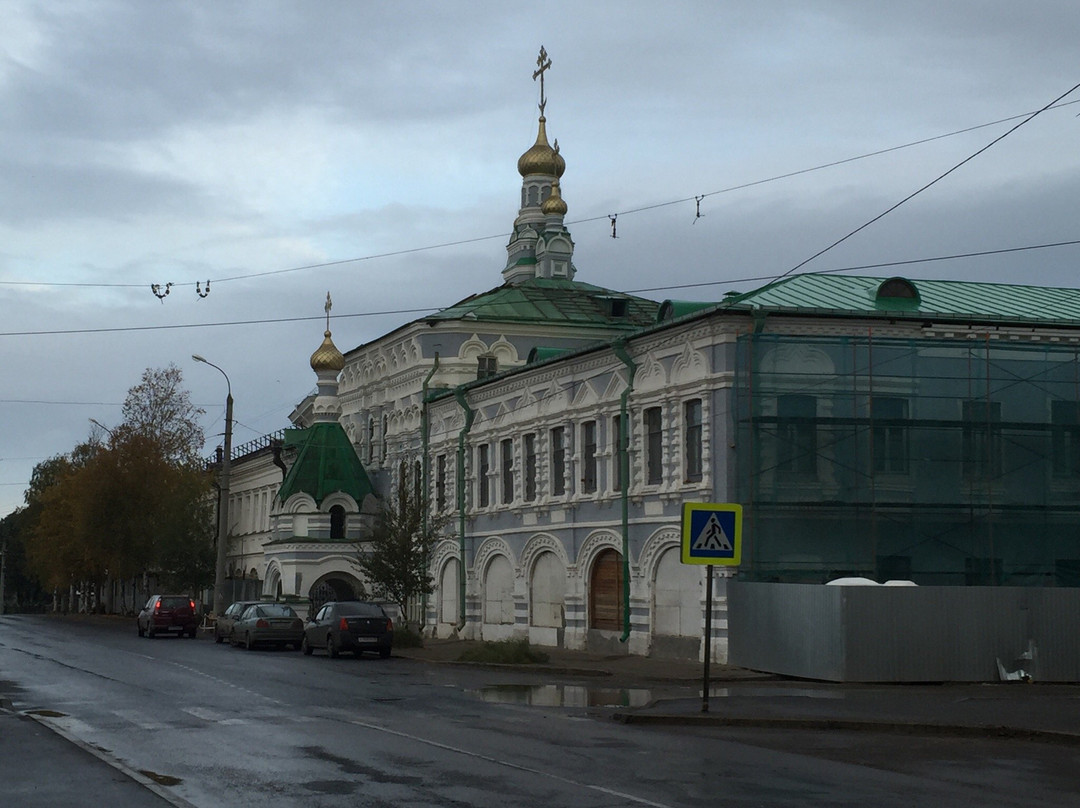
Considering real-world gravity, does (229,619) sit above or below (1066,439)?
below

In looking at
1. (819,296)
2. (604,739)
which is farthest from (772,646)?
(604,739)

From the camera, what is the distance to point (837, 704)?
20.6m

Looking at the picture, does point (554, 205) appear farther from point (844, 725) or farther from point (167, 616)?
point (844, 725)

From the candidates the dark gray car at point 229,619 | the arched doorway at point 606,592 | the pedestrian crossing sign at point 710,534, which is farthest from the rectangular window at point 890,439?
the dark gray car at point 229,619

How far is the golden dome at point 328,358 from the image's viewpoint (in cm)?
5944

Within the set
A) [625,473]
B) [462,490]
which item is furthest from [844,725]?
[462,490]

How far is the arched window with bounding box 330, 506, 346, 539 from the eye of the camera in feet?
185

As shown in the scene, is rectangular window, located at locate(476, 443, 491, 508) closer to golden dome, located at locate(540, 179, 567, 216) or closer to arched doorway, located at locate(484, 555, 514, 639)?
arched doorway, located at locate(484, 555, 514, 639)

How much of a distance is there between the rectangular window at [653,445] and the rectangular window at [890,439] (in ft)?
17.9

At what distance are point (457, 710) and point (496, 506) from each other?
2320 cm

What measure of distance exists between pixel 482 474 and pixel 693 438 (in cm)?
1358

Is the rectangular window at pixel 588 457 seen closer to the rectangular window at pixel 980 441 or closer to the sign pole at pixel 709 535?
the rectangular window at pixel 980 441

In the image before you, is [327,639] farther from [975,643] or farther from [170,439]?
[170,439]

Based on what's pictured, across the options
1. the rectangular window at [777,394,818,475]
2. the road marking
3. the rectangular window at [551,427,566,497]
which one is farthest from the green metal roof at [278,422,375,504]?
the road marking
